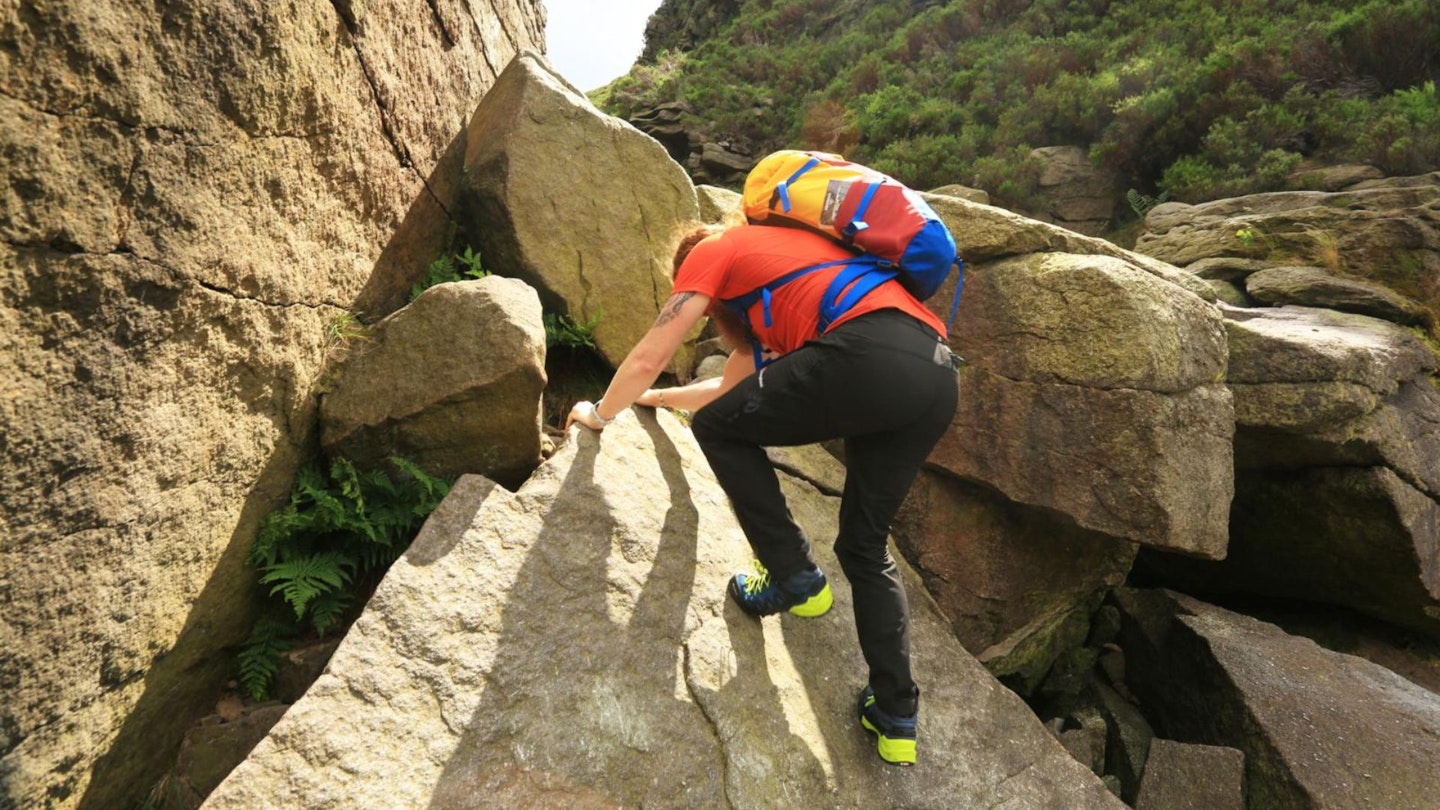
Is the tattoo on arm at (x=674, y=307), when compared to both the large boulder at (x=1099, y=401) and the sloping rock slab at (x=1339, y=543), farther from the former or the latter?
the sloping rock slab at (x=1339, y=543)

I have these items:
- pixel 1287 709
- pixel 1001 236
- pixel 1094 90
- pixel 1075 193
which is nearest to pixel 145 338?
pixel 1001 236

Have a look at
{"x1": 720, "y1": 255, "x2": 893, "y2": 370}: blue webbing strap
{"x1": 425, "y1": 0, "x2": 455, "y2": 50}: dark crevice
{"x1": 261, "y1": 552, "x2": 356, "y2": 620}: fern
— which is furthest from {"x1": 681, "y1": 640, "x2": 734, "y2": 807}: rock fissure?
{"x1": 425, "y1": 0, "x2": 455, "y2": 50}: dark crevice

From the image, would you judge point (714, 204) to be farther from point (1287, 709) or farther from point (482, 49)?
point (1287, 709)

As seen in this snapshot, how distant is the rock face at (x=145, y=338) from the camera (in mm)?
2740

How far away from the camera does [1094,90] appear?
16891 millimetres

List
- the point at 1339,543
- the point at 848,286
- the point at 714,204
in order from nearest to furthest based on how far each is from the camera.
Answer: the point at 848,286 → the point at 1339,543 → the point at 714,204

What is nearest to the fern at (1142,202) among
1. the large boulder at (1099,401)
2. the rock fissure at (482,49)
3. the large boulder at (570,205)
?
the large boulder at (1099,401)

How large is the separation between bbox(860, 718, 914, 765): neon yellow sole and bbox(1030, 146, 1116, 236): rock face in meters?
14.6

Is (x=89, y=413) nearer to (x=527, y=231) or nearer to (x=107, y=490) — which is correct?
(x=107, y=490)

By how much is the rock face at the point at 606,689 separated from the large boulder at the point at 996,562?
98 centimetres

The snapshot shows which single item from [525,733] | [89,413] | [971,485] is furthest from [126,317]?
[971,485]

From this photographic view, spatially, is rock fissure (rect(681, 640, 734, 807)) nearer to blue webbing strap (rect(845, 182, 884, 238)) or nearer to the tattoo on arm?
the tattoo on arm

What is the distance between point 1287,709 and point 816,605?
3.75m

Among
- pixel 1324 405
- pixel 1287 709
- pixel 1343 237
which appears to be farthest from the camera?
pixel 1343 237
